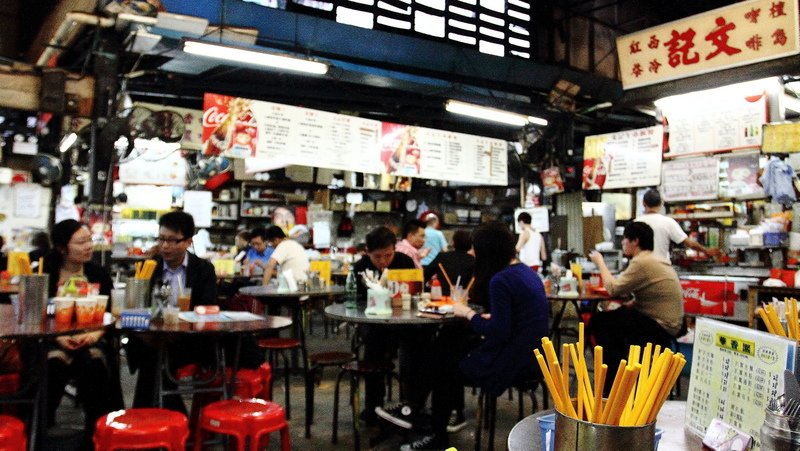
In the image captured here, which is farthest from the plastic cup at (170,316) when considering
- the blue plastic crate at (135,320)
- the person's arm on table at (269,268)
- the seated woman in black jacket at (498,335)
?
the person's arm on table at (269,268)

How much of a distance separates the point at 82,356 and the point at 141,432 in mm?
1421

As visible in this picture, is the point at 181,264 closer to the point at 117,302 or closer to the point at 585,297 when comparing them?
the point at 117,302

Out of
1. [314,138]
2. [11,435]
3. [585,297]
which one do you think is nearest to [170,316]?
[11,435]

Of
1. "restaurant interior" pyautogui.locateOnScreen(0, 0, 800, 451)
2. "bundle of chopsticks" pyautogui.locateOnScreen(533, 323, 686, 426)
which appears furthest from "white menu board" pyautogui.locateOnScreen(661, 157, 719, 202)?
"bundle of chopsticks" pyautogui.locateOnScreen(533, 323, 686, 426)

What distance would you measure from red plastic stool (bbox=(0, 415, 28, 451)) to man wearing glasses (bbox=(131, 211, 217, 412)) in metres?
0.91

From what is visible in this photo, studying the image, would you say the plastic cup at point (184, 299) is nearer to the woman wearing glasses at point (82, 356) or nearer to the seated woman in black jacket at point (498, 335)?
the woman wearing glasses at point (82, 356)

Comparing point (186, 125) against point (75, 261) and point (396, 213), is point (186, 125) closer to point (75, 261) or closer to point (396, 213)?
point (75, 261)

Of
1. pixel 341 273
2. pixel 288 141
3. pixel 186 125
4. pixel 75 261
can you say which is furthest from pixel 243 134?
pixel 75 261

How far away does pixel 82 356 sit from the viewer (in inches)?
144

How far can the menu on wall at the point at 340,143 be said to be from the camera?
7.70m

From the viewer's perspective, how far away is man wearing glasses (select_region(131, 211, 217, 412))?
3.62 meters

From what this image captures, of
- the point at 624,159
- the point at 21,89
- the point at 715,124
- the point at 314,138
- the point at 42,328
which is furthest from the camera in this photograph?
the point at 624,159

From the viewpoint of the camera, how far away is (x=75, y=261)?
155 inches

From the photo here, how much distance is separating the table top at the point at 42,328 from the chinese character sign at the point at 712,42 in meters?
7.02
